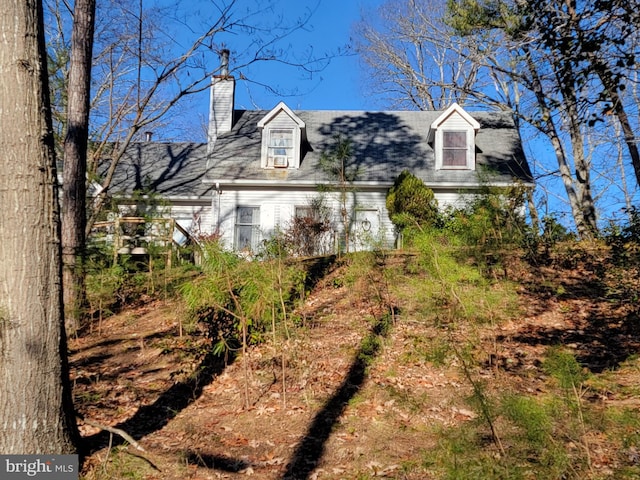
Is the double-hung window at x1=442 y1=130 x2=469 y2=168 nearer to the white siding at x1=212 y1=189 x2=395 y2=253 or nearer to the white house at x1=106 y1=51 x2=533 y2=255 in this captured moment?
the white house at x1=106 y1=51 x2=533 y2=255

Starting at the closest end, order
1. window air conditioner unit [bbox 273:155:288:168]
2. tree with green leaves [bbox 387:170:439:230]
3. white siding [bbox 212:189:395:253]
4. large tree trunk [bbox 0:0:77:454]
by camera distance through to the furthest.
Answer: large tree trunk [bbox 0:0:77:454] < tree with green leaves [bbox 387:170:439:230] < white siding [bbox 212:189:395:253] < window air conditioner unit [bbox 273:155:288:168]

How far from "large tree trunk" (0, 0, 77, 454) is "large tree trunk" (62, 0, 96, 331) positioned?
153 inches

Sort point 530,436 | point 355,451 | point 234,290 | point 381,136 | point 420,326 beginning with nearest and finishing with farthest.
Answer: point 530,436
point 355,451
point 234,290
point 420,326
point 381,136

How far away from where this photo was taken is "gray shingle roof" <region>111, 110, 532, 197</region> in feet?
45.0

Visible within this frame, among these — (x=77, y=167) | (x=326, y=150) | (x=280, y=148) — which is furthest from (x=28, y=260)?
(x=326, y=150)

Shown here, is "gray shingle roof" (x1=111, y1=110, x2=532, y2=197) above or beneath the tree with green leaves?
above

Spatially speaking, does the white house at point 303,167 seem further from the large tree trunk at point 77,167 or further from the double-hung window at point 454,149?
the large tree trunk at point 77,167

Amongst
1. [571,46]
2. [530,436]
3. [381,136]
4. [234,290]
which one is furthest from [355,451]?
[381,136]

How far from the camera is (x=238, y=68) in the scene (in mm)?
9477

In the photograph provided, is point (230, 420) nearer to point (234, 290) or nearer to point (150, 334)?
point (234, 290)

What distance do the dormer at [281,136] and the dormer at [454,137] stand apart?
4.37 metres

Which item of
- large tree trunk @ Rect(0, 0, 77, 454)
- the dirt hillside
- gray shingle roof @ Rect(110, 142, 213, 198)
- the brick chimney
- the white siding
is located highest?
the brick chimney

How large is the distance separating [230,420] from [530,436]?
287 centimetres

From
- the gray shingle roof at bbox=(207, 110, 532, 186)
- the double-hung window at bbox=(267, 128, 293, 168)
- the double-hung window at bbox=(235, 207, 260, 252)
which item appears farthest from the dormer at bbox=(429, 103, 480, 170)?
the double-hung window at bbox=(235, 207, 260, 252)
